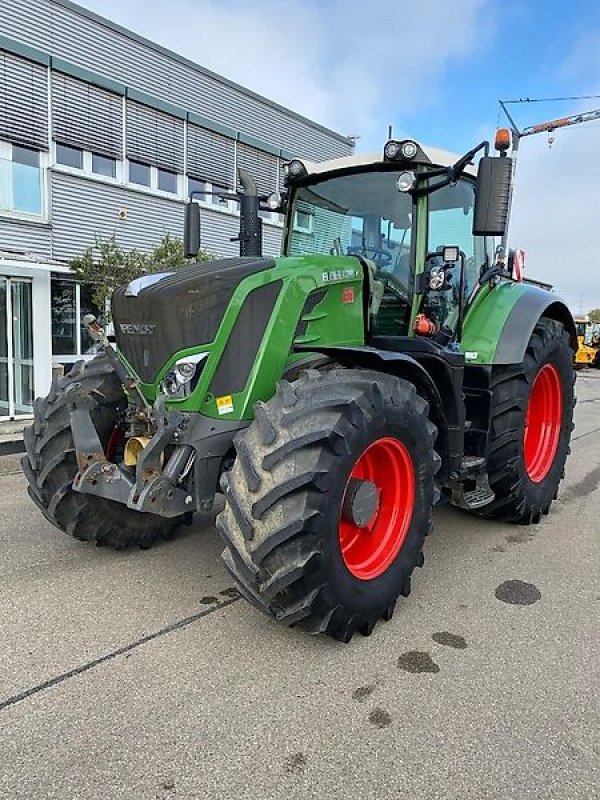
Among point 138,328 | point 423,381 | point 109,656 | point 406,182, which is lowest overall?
point 109,656

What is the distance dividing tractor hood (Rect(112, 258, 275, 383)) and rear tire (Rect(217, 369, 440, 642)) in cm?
56

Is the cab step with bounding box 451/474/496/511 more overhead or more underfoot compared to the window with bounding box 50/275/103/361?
more underfoot

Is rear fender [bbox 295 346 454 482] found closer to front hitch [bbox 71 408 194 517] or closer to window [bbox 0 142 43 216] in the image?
front hitch [bbox 71 408 194 517]

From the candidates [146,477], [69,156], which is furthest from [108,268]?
[146,477]

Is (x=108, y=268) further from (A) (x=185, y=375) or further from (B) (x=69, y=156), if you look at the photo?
(A) (x=185, y=375)

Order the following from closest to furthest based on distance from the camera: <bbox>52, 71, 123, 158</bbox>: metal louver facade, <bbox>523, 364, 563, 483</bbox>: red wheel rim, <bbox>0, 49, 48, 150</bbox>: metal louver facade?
<bbox>523, 364, 563, 483</bbox>: red wheel rim, <bbox>0, 49, 48, 150</bbox>: metal louver facade, <bbox>52, 71, 123, 158</bbox>: metal louver facade

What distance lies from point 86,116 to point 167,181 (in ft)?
7.31

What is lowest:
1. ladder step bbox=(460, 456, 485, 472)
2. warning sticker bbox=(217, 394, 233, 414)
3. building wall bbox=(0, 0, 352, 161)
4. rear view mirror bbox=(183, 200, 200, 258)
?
ladder step bbox=(460, 456, 485, 472)

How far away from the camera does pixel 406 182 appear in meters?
3.79

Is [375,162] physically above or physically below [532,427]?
above

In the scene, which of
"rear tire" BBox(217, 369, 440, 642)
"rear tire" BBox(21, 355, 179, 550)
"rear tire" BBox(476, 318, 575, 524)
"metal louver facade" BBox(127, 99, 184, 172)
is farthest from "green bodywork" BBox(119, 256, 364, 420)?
"metal louver facade" BBox(127, 99, 184, 172)

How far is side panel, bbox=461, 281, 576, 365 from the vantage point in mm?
4367

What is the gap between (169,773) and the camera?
215 cm

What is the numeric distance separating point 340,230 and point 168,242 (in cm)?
654
